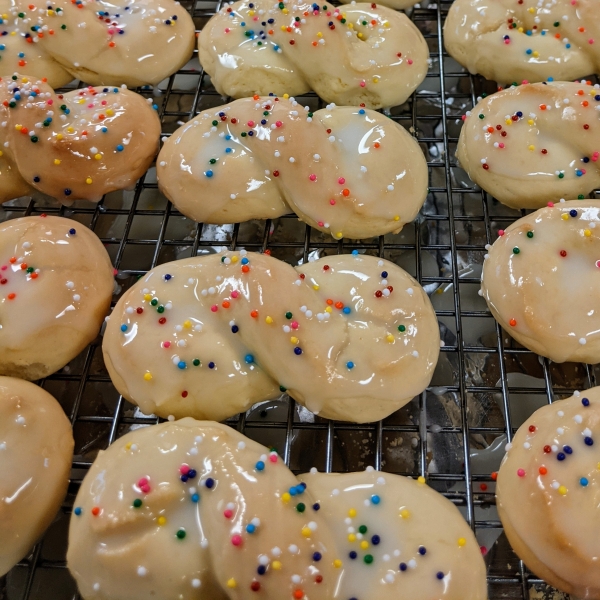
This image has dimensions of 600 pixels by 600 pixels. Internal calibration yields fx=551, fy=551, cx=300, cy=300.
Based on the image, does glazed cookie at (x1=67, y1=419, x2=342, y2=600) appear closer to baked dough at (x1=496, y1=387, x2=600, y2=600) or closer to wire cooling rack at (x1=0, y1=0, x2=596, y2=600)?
wire cooling rack at (x1=0, y1=0, x2=596, y2=600)

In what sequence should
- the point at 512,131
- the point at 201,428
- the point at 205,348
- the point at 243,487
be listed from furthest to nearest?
the point at 512,131
the point at 205,348
the point at 201,428
the point at 243,487

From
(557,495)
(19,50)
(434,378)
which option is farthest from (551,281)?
(19,50)

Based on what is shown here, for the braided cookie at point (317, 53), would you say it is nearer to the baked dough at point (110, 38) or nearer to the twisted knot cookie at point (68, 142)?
the baked dough at point (110, 38)

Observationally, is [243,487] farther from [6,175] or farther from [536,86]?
[536,86]

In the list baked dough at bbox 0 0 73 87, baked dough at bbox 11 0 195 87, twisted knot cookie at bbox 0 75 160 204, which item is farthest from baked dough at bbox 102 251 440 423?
baked dough at bbox 0 0 73 87

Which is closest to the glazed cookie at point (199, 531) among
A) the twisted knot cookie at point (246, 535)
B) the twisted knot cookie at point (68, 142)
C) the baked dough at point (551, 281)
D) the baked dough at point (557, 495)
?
the twisted knot cookie at point (246, 535)

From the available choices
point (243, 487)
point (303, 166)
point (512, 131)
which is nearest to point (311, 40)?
point (303, 166)

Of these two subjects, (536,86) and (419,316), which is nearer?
(419,316)

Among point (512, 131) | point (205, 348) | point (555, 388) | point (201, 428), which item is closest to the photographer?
point (201, 428)
